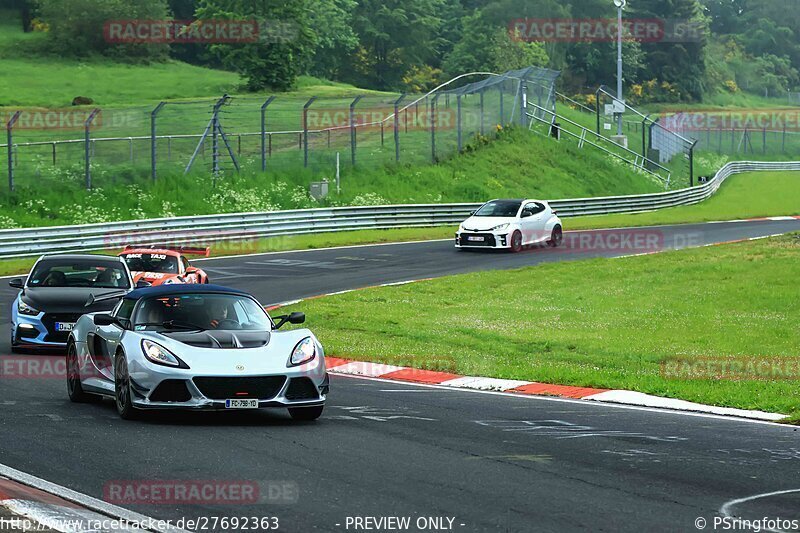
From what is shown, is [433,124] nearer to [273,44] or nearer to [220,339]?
[273,44]

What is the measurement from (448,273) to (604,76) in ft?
322

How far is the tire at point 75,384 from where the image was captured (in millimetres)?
13664

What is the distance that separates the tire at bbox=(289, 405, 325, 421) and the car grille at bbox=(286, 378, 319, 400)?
15 cm

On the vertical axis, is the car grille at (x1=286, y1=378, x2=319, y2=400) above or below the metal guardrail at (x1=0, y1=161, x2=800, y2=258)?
above

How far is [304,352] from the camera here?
12.4 m

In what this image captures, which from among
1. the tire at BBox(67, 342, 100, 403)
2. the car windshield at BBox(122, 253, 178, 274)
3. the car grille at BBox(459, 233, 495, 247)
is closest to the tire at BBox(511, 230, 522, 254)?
the car grille at BBox(459, 233, 495, 247)

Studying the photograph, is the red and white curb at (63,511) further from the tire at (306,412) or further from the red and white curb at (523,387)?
the red and white curb at (523,387)

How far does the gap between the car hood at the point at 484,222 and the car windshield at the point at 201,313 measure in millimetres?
24372

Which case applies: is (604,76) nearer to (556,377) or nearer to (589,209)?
(589,209)

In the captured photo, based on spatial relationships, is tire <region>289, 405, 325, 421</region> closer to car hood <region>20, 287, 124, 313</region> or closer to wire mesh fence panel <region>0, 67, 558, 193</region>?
car hood <region>20, 287, 124, 313</region>

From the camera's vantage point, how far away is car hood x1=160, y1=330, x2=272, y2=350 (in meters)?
12.1

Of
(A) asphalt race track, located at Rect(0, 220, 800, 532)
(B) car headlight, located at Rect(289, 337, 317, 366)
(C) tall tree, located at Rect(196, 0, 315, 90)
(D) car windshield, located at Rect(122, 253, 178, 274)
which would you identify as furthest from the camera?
(C) tall tree, located at Rect(196, 0, 315, 90)

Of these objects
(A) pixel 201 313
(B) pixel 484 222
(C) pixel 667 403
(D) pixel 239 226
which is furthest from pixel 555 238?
(A) pixel 201 313

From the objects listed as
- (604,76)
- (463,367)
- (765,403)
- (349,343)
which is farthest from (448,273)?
(604,76)
